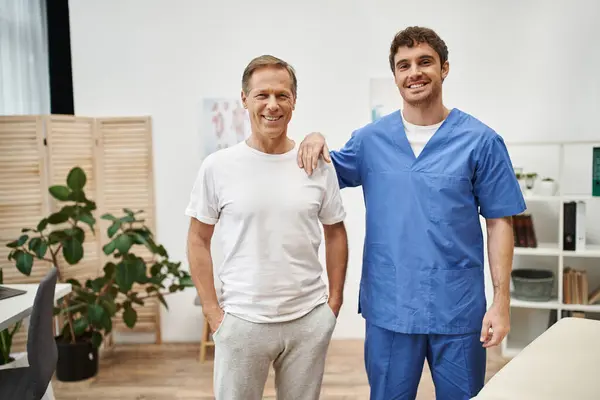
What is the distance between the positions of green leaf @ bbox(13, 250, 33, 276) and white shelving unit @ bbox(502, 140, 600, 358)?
269cm

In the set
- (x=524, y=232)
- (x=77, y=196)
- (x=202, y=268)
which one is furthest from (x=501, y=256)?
(x=77, y=196)

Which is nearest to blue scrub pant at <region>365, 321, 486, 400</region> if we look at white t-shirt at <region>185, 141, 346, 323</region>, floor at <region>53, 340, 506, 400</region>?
white t-shirt at <region>185, 141, 346, 323</region>

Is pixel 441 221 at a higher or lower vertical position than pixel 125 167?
lower

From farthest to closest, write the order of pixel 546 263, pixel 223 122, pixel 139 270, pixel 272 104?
pixel 223 122 → pixel 546 263 → pixel 139 270 → pixel 272 104

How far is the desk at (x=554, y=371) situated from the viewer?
43.3 inches

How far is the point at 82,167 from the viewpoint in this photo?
3.42m

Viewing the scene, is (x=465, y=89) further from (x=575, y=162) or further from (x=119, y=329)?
(x=119, y=329)

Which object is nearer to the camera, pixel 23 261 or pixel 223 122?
pixel 23 261

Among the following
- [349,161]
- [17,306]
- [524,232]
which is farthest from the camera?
[524,232]

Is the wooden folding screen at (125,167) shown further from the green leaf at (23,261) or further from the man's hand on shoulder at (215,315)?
the man's hand on shoulder at (215,315)

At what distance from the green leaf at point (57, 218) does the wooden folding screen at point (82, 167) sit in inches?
17.0

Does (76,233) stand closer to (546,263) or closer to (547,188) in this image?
(547,188)

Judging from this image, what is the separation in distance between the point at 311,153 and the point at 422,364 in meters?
0.71

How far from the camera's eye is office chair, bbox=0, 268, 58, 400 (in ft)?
5.70
